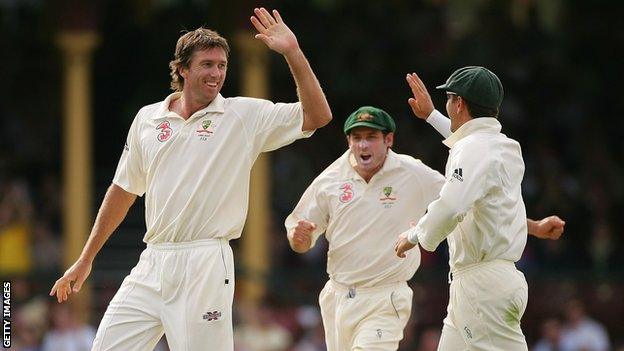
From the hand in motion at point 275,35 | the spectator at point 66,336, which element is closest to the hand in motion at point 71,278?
the hand in motion at point 275,35

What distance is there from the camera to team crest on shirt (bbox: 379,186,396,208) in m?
9.12

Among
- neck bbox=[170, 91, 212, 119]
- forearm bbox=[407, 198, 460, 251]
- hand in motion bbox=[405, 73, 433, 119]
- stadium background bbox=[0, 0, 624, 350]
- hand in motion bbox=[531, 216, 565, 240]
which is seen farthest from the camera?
stadium background bbox=[0, 0, 624, 350]

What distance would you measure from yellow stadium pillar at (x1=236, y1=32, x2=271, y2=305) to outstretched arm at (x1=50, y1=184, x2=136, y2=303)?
25.8 feet

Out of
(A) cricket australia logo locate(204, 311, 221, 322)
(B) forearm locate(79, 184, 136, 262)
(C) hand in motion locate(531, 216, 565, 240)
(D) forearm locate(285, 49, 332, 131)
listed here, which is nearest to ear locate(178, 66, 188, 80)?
(D) forearm locate(285, 49, 332, 131)

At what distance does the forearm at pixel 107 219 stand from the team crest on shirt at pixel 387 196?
65.4 inches

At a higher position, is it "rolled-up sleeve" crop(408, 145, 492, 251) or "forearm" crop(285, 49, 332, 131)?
"forearm" crop(285, 49, 332, 131)

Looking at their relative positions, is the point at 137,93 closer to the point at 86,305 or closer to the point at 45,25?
the point at 45,25

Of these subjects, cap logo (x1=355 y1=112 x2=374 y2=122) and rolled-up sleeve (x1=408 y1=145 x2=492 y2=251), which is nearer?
rolled-up sleeve (x1=408 y1=145 x2=492 y2=251)

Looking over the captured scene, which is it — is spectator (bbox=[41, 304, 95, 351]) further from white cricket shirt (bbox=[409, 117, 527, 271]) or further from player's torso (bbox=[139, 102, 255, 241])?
white cricket shirt (bbox=[409, 117, 527, 271])

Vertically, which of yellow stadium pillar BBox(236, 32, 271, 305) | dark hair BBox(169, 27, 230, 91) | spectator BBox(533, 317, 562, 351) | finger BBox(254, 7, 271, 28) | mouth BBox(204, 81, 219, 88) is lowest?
spectator BBox(533, 317, 562, 351)

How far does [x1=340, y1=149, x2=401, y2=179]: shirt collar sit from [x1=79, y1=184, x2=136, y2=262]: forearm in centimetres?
156

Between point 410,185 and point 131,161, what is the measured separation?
1.87 metres

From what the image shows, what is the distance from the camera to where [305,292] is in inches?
630

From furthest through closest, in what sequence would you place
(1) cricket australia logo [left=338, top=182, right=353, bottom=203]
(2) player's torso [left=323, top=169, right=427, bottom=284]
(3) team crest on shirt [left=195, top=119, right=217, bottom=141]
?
(1) cricket australia logo [left=338, top=182, right=353, bottom=203] → (2) player's torso [left=323, top=169, right=427, bottom=284] → (3) team crest on shirt [left=195, top=119, right=217, bottom=141]
